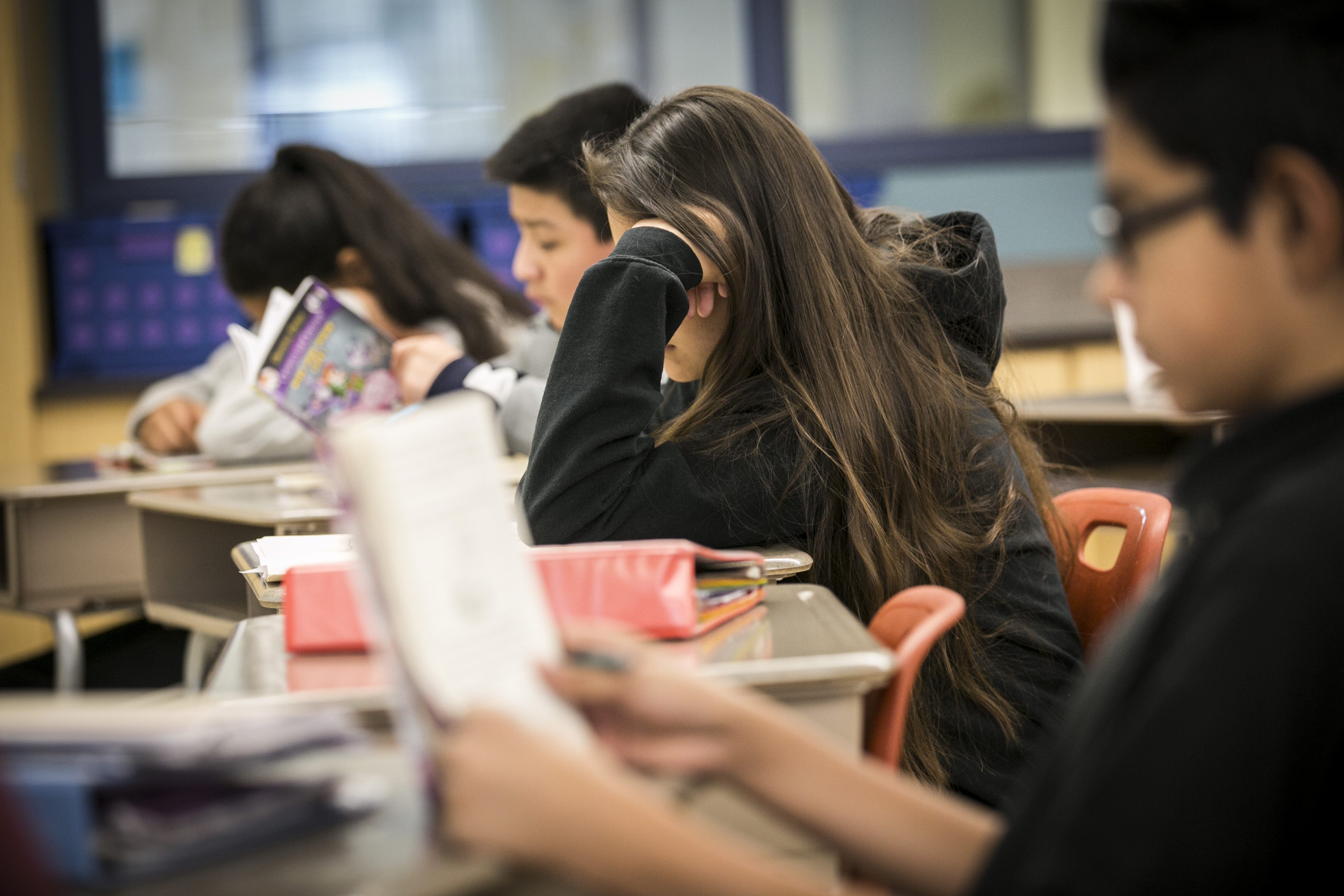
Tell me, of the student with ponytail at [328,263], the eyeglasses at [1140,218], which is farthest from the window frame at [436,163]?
the eyeglasses at [1140,218]

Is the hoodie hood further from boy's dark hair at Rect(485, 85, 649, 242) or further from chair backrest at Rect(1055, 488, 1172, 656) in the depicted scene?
boy's dark hair at Rect(485, 85, 649, 242)

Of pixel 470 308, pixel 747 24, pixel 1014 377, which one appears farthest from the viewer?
pixel 747 24

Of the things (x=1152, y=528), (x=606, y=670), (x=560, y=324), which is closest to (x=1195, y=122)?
(x=606, y=670)

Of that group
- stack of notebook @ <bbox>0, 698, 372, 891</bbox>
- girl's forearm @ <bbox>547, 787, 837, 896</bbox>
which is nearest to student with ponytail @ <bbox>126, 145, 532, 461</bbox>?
stack of notebook @ <bbox>0, 698, 372, 891</bbox>

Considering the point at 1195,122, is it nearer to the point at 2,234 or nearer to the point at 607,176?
the point at 607,176

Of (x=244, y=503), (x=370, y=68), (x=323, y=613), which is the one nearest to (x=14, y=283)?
(x=370, y=68)

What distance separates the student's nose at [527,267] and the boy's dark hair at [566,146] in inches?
4.9

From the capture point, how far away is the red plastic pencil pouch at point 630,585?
0.87 m

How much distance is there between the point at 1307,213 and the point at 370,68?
413 centimetres

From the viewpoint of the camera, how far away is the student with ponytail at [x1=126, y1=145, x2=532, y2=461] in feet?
8.30

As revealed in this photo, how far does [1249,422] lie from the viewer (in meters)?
0.58

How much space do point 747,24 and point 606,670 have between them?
4073 mm

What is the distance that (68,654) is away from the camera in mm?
2264

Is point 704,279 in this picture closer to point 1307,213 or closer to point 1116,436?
point 1307,213
